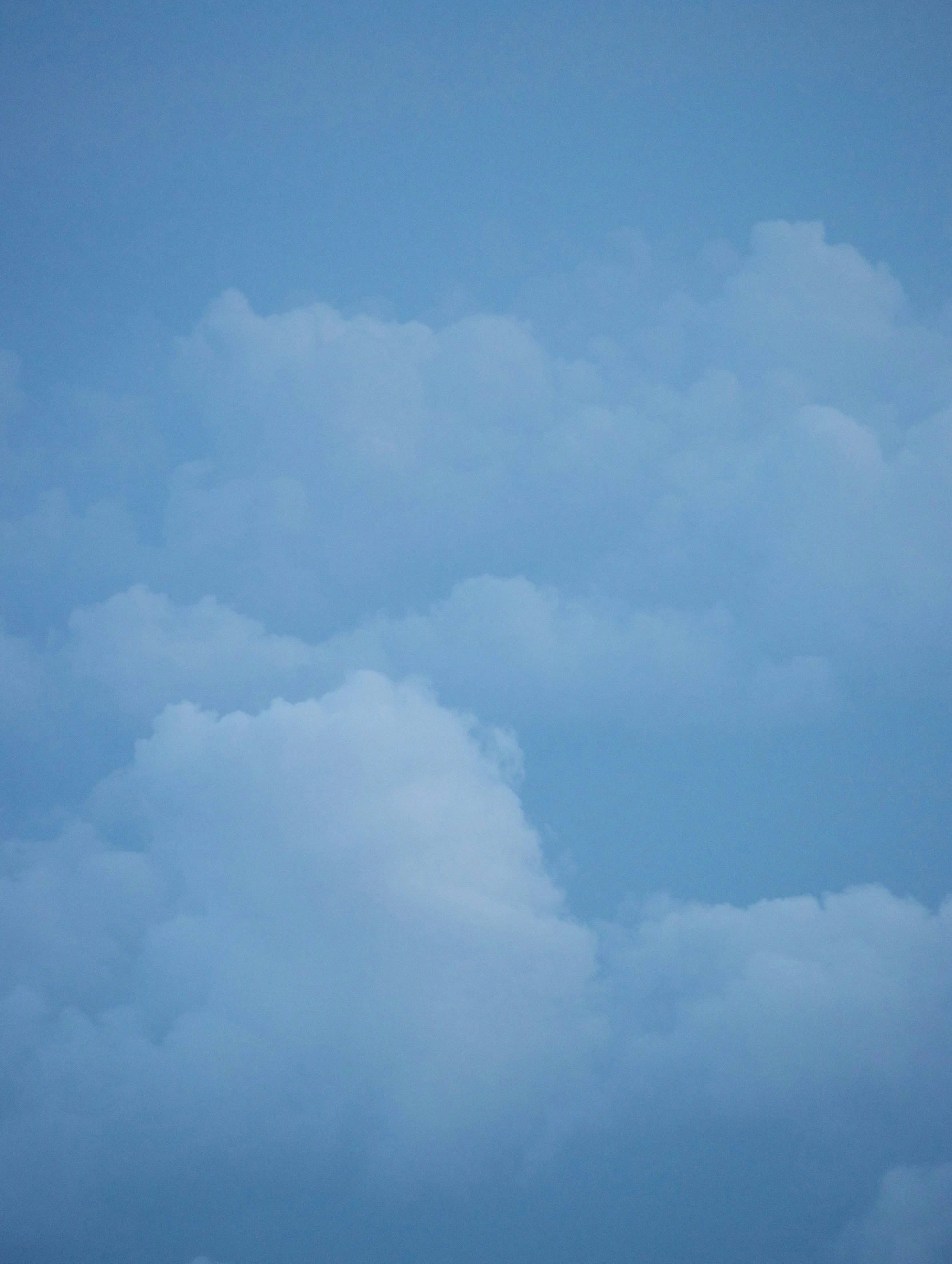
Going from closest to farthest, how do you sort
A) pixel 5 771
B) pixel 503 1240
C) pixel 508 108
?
pixel 503 1240, pixel 5 771, pixel 508 108

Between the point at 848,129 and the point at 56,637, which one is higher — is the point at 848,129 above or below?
above

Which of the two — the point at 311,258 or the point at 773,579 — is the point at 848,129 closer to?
the point at 773,579

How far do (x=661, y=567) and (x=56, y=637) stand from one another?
3563 millimetres

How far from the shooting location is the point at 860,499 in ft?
21.5

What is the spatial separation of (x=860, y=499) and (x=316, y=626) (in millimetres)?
3249

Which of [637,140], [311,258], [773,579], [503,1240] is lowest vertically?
[503,1240]

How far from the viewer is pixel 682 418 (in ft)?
21.9

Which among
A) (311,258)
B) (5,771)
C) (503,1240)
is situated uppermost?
(311,258)

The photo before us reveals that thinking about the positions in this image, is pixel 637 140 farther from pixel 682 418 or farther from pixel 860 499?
pixel 860 499

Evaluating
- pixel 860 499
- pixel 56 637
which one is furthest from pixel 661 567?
pixel 56 637

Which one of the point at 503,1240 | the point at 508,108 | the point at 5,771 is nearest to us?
the point at 503,1240

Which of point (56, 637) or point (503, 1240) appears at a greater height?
point (56, 637)

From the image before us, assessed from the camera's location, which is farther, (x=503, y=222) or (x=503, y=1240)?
(x=503, y=222)

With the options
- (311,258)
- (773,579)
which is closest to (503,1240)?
(773,579)
